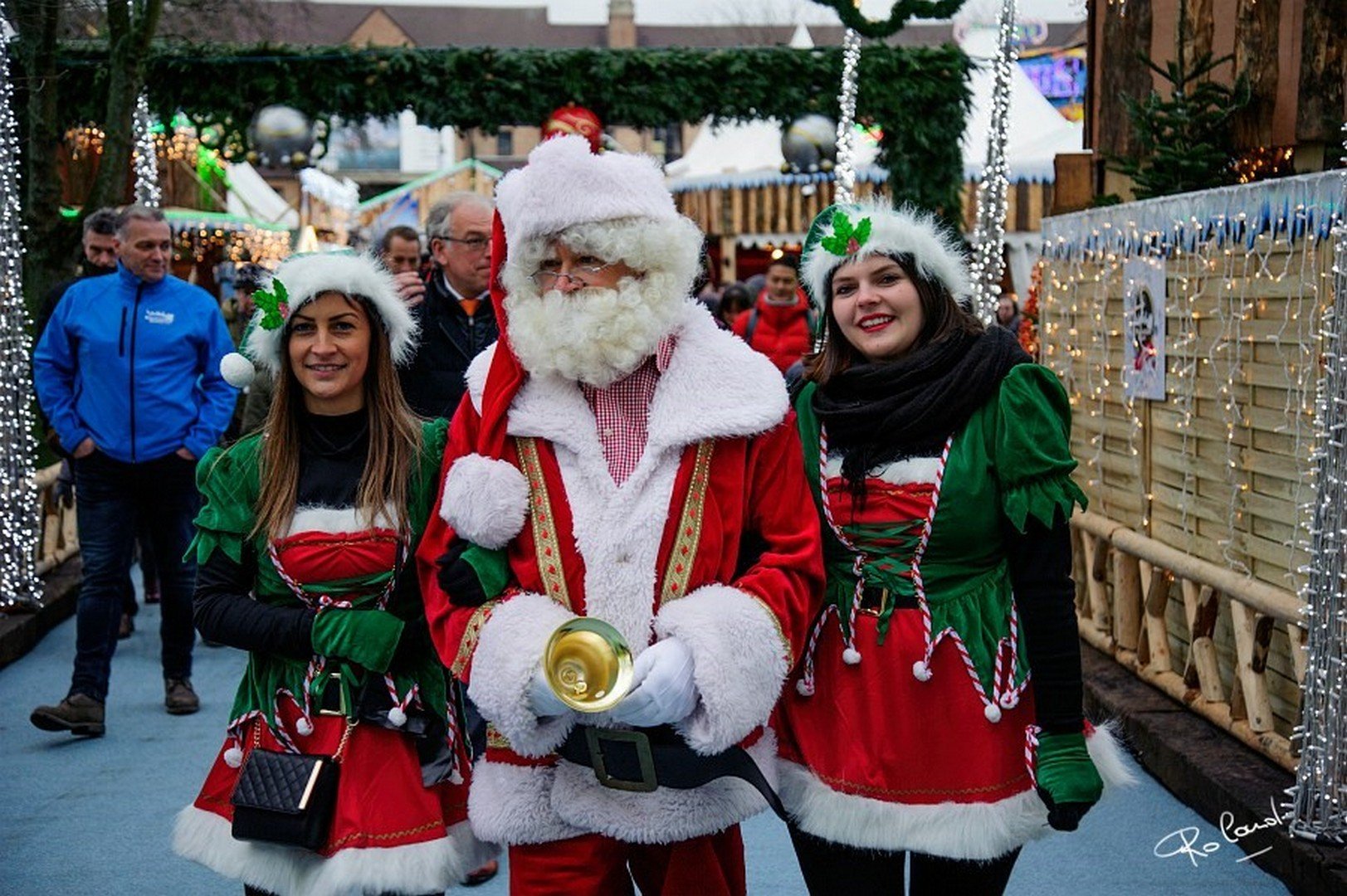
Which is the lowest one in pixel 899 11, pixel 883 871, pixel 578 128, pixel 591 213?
pixel 883 871

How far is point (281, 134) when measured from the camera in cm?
1324

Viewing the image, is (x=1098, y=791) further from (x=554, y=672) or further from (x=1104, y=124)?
(x=1104, y=124)

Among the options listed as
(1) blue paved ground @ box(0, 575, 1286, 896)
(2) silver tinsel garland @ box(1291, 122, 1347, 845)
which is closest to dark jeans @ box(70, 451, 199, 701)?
(1) blue paved ground @ box(0, 575, 1286, 896)

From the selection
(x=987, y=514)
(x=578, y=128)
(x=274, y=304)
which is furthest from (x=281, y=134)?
(x=987, y=514)

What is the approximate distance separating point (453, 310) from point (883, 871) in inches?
114

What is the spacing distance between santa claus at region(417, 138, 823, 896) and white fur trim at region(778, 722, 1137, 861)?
17 centimetres

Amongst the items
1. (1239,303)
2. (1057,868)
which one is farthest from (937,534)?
(1239,303)

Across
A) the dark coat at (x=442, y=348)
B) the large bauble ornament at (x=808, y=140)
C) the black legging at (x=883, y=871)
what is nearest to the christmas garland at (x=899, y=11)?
the dark coat at (x=442, y=348)

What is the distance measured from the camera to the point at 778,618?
3.02 meters

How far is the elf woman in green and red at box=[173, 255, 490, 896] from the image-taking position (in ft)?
10.9

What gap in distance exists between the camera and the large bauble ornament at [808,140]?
543 inches

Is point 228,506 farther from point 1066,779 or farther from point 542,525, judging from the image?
point 1066,779

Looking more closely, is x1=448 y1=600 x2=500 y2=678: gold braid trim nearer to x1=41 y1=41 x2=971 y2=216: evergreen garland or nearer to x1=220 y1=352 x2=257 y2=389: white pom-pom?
x1=220 y1=352 x2=257 y2=389: white pom-pom

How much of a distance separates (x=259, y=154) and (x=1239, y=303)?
9.74 m
